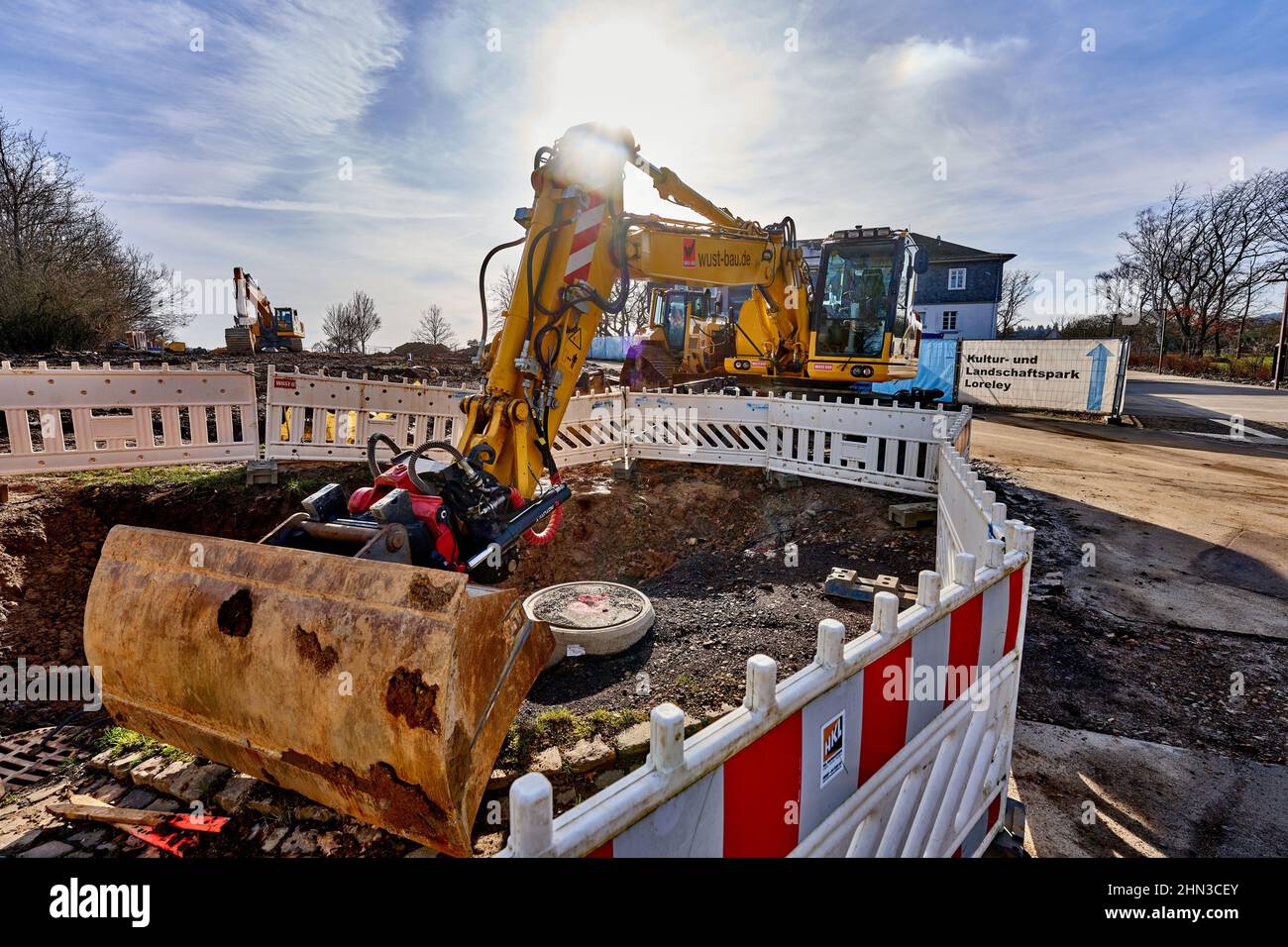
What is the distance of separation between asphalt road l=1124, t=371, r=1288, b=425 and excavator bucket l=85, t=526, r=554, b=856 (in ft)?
71.3

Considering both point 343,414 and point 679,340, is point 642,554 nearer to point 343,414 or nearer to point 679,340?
point 343,414

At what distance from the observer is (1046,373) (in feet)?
64.4

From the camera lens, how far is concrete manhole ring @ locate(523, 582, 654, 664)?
464cm

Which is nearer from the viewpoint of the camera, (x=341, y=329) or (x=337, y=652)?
(x=337, y=652)

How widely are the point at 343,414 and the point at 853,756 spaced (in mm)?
8793

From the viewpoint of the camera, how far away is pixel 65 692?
5113 millimetres

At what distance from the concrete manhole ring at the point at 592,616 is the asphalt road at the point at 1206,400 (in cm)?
1950

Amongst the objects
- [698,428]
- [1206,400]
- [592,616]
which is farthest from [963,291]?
[592,616]

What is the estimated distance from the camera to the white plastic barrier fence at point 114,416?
731 centimetres

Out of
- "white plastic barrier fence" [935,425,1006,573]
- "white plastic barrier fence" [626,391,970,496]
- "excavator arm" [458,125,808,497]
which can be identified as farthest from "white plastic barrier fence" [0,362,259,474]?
"white plastic barrier fence" [935,425,1006,573]

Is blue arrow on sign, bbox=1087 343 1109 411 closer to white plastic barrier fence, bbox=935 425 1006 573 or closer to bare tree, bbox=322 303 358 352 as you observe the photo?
white plastic barrier fence, bbox=935 425 1006 573
